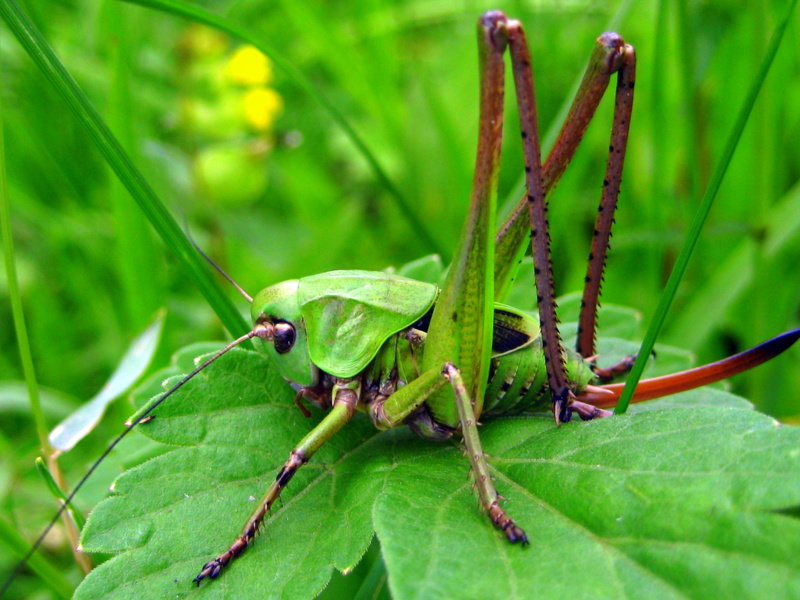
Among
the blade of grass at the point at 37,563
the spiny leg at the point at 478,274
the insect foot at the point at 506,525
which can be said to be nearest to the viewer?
the insect foot at the point at 506,525

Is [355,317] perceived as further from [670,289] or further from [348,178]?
[348,178]

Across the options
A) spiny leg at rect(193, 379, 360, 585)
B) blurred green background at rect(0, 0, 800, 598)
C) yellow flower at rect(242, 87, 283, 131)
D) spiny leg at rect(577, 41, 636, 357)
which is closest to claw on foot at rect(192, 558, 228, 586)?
spiny leg at rect(193, 379, 360, 585)

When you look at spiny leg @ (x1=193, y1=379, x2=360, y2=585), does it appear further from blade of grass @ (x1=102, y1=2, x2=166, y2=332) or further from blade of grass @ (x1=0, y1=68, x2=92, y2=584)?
blade of grass @ (x1=102, y1=2, x2=166, y2=332)

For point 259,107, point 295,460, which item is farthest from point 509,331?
point 259,107

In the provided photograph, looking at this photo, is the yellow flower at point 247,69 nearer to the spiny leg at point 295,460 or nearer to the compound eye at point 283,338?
the compound eye at point 283,338

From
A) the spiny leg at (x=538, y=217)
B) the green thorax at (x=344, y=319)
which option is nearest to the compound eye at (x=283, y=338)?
the green thorax at (x=344, y=319)

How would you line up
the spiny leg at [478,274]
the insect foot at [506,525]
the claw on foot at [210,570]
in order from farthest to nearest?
the spiny leg at [478,274]
the claw on foot at [210,570]
the insect foot at [506,525]
